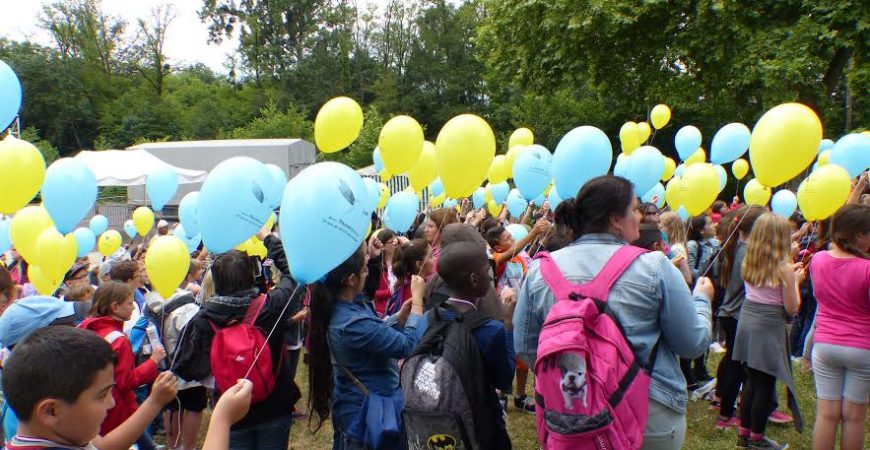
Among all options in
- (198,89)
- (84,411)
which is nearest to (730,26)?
(84,411)

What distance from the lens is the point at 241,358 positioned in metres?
2.91

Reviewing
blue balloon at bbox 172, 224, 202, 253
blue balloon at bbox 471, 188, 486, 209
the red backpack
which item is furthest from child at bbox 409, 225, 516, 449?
blue balloon at bbox 471, 188, 486, 209

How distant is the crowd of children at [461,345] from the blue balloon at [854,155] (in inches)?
56.9

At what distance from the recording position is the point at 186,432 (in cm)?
414

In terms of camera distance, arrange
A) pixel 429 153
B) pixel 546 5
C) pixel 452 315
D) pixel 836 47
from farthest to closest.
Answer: pixel 546 5, pixel 836 47, pixel 429 153, pixel 452 315

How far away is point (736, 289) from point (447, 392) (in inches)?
119

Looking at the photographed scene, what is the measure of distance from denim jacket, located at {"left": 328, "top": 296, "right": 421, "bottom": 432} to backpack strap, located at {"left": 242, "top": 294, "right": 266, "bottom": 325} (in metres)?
0.49

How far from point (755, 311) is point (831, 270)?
735mm

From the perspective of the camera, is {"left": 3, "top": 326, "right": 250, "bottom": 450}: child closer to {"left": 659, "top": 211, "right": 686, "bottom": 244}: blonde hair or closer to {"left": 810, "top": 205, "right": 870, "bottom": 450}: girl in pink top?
{"left": 810, "top": 205, "right": 870, "bottom": 450}: girl in pink top

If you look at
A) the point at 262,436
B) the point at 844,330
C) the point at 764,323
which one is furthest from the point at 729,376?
the point at 262,436

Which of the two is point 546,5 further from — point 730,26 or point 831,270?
point 831,270

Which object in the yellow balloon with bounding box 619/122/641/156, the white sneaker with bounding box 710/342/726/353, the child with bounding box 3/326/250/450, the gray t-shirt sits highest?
the yellow balloon with bounding box 619/122/641/156

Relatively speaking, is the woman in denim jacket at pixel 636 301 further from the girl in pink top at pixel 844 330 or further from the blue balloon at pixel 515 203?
the blue balloon at pixel 515 203

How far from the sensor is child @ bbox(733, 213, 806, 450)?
3.80 metres
